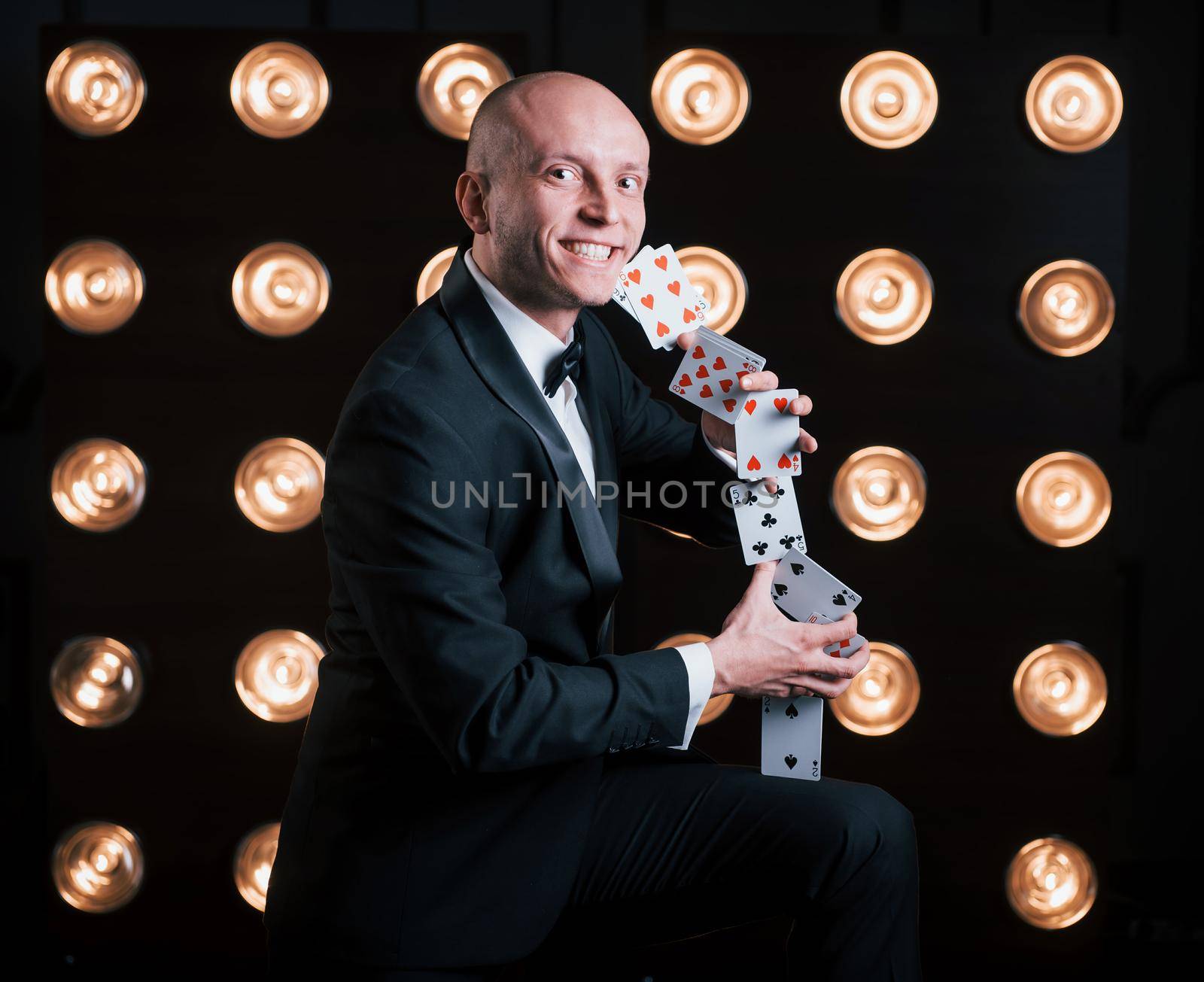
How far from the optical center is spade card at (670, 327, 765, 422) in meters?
1.55

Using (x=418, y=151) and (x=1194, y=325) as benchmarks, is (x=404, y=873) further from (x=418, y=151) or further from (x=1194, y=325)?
(x=1194, y=325)

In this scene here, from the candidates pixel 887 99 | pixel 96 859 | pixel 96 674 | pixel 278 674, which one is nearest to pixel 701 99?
pixel 887 99

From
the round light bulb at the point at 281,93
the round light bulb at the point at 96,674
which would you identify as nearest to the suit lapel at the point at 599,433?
the round light bulb at the point at 281,93

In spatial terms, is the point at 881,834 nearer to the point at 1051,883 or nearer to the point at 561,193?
the point at 561,193

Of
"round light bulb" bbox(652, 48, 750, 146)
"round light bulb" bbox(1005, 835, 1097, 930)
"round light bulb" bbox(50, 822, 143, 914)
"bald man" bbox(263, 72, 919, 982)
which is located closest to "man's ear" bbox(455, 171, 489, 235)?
"bald man" bbox(263, 72, 919, 982)

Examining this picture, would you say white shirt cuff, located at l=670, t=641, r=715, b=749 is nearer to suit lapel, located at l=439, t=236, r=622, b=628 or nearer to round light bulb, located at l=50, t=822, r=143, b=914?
suit lapel, located at l=439, t=236, r=622, b=628

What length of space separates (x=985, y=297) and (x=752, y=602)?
3.38ft

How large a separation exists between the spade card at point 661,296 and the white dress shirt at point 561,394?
12 cm

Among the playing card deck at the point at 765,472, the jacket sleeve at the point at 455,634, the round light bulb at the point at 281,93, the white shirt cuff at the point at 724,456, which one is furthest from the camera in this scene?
the round light bulb at the point at 281,93

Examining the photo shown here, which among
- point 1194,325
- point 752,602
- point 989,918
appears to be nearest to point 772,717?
point 752,602

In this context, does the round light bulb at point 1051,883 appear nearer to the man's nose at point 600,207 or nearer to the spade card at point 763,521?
the spade card at point 763,521

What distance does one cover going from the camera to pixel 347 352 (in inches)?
82.4

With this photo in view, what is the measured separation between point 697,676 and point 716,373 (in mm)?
469

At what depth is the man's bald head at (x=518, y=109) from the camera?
1.42m
